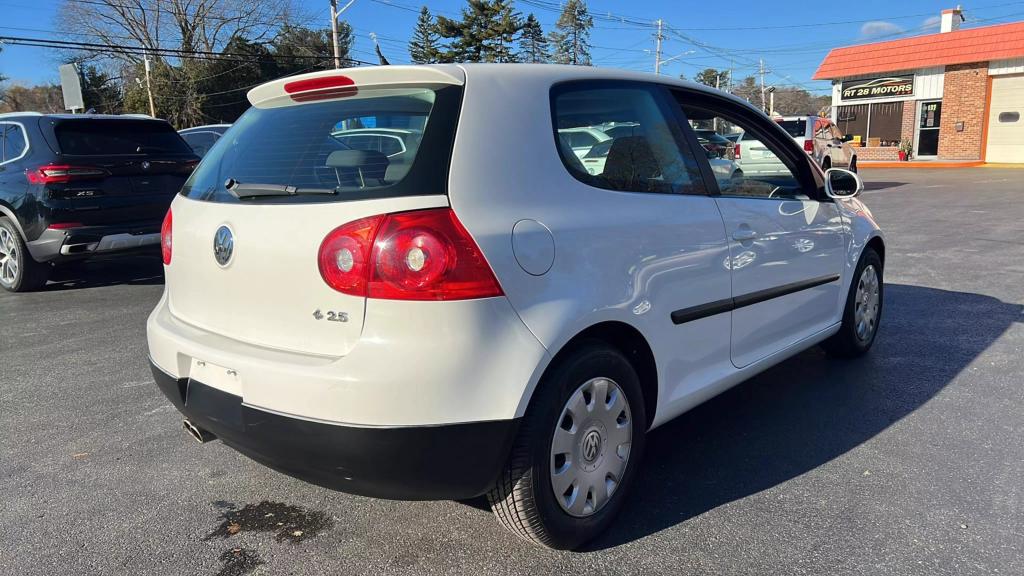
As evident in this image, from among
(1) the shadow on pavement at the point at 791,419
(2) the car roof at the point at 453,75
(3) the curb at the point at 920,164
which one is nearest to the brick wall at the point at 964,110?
(3) the curb at the point at 920,164

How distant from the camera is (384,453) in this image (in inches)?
86.0

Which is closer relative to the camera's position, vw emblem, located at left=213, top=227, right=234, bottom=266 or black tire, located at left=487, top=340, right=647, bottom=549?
black tire, located at left=487, top=340, right=647, bottom=549

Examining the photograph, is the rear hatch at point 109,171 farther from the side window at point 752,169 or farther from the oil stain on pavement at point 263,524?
the side window at point 752,169

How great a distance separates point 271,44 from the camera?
49656 mm

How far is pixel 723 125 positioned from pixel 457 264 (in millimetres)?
2359

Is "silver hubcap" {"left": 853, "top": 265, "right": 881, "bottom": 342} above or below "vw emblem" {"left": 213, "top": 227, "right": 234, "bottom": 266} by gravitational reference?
below

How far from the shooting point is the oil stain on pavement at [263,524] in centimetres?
260

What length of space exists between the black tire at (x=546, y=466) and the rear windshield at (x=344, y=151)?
73cm

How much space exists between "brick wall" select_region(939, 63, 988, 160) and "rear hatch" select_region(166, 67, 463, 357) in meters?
31.6

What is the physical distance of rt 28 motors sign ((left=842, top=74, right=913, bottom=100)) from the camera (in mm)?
30141

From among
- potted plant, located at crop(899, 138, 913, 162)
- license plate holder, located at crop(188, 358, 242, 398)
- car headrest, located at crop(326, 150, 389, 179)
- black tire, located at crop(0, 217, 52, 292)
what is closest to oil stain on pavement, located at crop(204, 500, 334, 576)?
license plate holder, located at crop(188, 358, 242, 398)

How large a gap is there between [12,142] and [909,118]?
3181 centimetres

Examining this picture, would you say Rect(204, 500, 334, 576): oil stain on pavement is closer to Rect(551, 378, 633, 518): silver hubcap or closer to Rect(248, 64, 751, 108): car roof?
Rect(551, 378, 633, 518): silver hubcap

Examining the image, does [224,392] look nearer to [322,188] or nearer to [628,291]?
[322,188]
